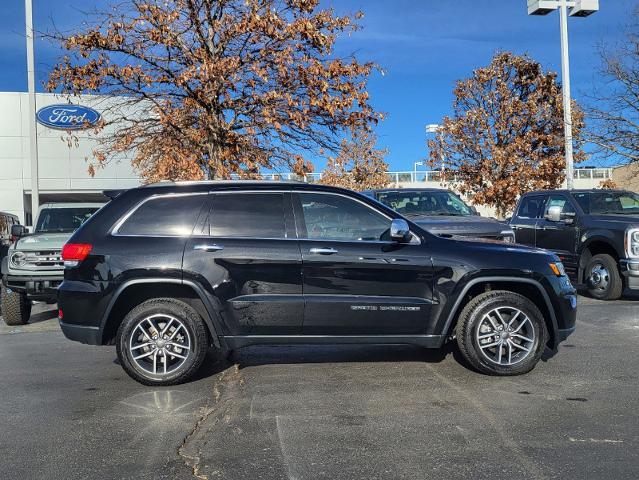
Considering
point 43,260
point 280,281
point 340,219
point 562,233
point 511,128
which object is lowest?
point 280,281

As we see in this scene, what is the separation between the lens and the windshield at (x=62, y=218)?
10.7 metres

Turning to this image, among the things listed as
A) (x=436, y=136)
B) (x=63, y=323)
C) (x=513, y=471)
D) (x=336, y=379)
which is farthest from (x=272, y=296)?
(x=436, y=136)

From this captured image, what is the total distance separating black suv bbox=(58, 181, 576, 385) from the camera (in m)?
5.50

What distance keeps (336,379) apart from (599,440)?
7.86 feet

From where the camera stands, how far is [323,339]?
5.58 m

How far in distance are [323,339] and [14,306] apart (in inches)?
246

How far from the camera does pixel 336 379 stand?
19.1ft

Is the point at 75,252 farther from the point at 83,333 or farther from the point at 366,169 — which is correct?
the point at 366,169

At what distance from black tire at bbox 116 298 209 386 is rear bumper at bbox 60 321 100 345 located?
0.19 metres

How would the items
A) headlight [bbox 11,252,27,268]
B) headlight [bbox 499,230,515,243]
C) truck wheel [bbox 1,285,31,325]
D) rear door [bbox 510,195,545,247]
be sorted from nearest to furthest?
headlight [bbox 499,230,515,243] → headlight [bbox 11,252,27,268] → truck wheel [bbox 1,285,31,325] → rear door [bbox 510,195,545,247]

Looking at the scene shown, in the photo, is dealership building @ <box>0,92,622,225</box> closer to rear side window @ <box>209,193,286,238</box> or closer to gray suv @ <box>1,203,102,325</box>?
gray suv @ <box>1,203,102,325</box>

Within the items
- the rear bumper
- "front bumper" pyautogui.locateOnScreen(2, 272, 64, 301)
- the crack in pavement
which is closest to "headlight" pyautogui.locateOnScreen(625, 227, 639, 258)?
the crack in pavement

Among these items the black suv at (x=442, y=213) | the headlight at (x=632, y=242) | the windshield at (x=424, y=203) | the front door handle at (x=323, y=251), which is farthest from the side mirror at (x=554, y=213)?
the front door handle at (x=323, y=251)

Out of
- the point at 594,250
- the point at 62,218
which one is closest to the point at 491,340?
the point at 594,250
